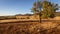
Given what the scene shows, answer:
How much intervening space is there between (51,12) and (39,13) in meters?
3.41

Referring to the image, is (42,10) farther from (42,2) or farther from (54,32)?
(54,32)

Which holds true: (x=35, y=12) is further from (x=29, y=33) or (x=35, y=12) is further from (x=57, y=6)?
(x=29, y=33)

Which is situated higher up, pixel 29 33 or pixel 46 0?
pixel 46 0

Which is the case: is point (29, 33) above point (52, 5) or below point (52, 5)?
below

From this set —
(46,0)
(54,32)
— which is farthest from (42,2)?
(54,32)

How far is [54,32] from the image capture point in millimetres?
16844

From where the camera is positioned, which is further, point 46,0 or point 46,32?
point 46,0

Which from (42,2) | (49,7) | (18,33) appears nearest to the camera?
(18,33)

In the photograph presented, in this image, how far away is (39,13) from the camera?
37.1 metres

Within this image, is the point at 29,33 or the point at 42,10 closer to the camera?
the point at 29,33

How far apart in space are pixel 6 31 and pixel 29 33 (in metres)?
2.97

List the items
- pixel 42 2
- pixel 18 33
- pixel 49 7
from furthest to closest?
pixel 42 2 → pixel 49 7 → pixel 18 33

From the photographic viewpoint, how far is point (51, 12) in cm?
3581

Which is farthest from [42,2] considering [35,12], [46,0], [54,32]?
[54,32]
